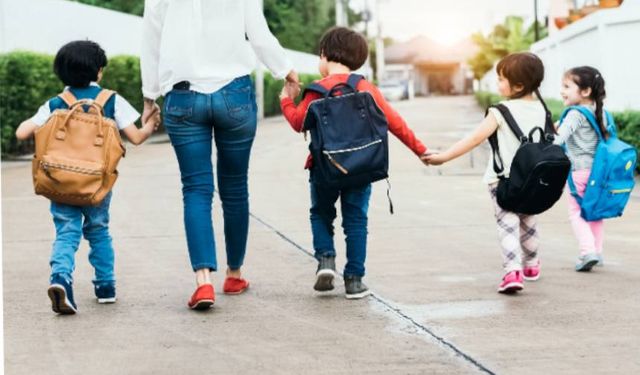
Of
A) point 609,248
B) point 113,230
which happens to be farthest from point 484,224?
point 113,230

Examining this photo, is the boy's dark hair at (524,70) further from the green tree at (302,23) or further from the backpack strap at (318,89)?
the green tree at (302,23)

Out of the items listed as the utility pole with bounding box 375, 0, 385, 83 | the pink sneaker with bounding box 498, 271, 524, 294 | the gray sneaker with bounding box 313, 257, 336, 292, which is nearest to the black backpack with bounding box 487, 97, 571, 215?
the pink sneaker with bounding box 498, 271, 524, 294

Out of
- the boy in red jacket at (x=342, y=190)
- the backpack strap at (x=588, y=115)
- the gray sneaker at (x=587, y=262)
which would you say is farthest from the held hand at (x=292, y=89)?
the gray sneaker at (x=587, y=262)

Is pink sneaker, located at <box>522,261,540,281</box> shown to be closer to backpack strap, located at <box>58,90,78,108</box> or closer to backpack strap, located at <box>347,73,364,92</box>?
backpack strap, located at <box>347,73,364,92</box>

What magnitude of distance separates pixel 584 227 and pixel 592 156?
0.43 m

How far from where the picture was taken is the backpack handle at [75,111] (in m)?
5.72

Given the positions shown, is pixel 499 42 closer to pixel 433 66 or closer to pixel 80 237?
pixel 433 66

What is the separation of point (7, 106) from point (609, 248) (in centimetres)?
1105

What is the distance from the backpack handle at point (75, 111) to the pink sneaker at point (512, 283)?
2226 millimetres

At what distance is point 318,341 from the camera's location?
16.7 ft

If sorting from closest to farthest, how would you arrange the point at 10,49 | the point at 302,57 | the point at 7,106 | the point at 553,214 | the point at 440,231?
1. the point at 440,231
2. the point at 553,214
3. the point at 7,106
4. the point at 10,49
5. the point at 302,57

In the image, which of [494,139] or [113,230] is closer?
[494,139]

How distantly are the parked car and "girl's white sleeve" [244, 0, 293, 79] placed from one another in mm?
56865

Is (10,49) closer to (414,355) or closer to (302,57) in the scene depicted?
(414,355)
